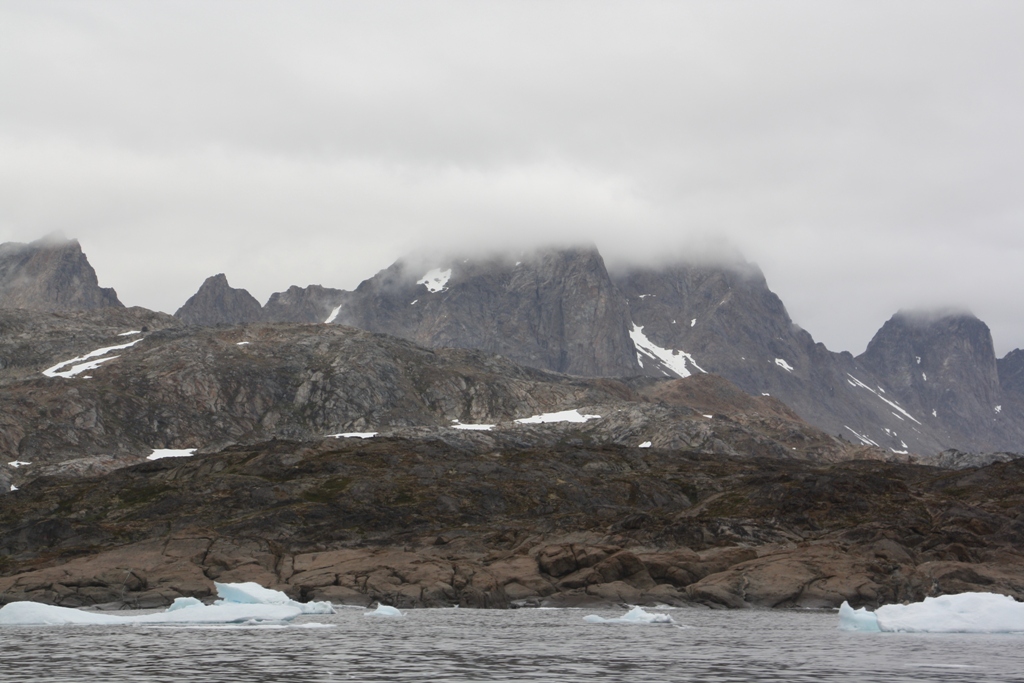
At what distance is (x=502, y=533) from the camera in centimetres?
14062

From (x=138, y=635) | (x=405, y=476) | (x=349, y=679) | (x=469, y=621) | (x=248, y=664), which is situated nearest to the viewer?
(x=349, y=679)

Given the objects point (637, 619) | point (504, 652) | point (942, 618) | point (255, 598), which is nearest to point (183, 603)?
point (255, 598)

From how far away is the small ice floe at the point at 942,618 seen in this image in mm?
76875

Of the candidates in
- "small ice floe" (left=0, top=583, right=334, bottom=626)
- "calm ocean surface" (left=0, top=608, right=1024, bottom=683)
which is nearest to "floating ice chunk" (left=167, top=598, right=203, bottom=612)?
"small ice floe" (left=0, top=583, right=334, bottom=626)

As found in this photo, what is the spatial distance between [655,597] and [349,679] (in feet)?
200

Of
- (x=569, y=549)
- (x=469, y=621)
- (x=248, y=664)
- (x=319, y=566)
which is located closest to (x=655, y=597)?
(x=569, y=549)

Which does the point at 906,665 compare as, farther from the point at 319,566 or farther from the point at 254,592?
the point at 319,566

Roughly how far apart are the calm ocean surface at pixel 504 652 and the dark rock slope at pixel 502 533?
66.4ft

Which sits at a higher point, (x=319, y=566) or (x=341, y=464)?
(x=341, y=464)

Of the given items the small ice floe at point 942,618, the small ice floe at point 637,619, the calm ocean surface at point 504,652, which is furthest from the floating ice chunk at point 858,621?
the small ice floe at point 637,619

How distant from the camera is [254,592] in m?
96.8

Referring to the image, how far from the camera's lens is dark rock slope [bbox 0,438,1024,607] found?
106062 millimetres

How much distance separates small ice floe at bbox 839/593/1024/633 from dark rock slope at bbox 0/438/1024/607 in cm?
2095

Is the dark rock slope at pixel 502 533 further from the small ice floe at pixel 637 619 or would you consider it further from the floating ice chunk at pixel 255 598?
the small ice floe at pixel 637 619
